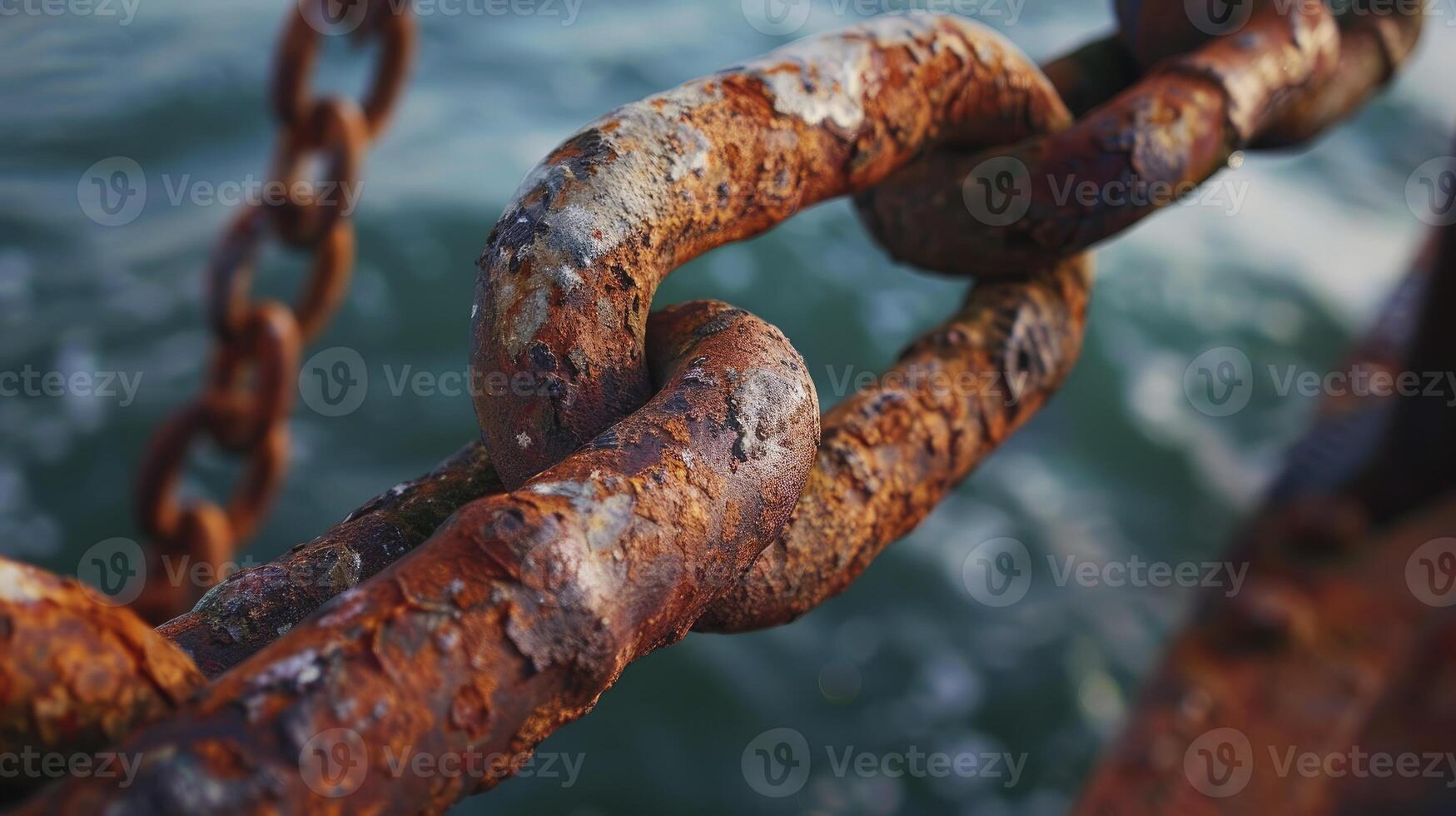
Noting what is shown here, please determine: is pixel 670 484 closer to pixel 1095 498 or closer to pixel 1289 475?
pixel 1289 475

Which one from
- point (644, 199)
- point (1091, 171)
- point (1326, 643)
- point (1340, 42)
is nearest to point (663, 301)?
point (1326, 643)

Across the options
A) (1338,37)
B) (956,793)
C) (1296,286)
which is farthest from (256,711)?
(1296,286)

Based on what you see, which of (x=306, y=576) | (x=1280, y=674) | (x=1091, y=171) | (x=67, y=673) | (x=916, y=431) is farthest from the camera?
(x=1280, y=674)

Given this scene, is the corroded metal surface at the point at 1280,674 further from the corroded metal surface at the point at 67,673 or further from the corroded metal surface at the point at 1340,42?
the corroded metal surface at the point at 67,673

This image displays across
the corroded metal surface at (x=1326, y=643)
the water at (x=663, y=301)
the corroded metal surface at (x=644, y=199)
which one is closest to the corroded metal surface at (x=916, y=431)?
the corroded metal surface at (x=644, y=199)

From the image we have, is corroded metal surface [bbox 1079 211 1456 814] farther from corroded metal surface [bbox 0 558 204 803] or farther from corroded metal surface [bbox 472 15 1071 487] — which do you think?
corroded metal surface [bbox 0 558 204 803]

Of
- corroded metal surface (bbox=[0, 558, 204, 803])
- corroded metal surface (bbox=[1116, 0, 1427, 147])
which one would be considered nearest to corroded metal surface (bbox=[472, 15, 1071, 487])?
corroded metal surface (bbox=[0, 558, 204, 803])

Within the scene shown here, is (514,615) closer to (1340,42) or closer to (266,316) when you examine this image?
(1340,42)
